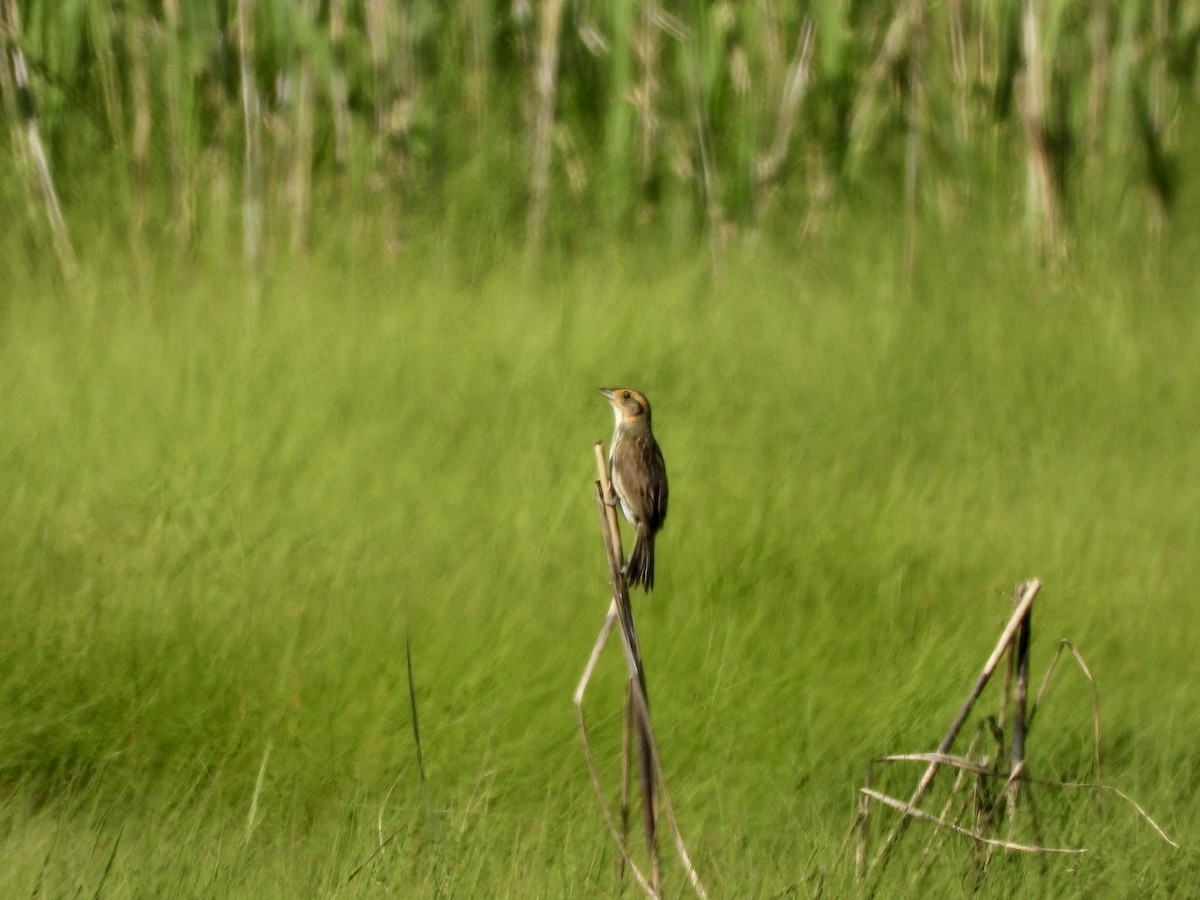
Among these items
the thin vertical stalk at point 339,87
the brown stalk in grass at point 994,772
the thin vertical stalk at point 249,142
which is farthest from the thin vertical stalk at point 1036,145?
the brown stalk in grass at point 994,772

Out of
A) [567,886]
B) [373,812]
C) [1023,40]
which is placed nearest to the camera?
[567,886]

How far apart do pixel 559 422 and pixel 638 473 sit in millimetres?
1238

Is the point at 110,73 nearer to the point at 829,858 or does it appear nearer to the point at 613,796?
the point at 613,796

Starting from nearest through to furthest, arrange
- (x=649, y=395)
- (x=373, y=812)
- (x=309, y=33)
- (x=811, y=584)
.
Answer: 1. (x=373, y=812)
2. (x=811, y=584)
3. (x=649, y=395)
4. (x=309, y=33)

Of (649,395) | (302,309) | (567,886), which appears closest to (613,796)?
(567,886)

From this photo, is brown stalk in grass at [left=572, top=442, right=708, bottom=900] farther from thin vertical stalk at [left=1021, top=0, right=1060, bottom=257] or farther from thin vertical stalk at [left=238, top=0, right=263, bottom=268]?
thin vertical stalk at [left=1021, top=0, right=1060, bottom=257]

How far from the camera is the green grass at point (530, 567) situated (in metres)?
2.63

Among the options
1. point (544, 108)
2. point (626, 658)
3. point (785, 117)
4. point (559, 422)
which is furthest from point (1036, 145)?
point (626, 658)

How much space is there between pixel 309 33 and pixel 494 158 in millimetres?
718

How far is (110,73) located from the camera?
17.1ft

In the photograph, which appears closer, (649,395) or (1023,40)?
(649,395)

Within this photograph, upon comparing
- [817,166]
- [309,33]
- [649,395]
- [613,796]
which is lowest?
[613,796]

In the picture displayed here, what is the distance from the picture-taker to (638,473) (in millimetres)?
2773

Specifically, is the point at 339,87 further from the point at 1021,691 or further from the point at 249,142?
the point at 1021,691
